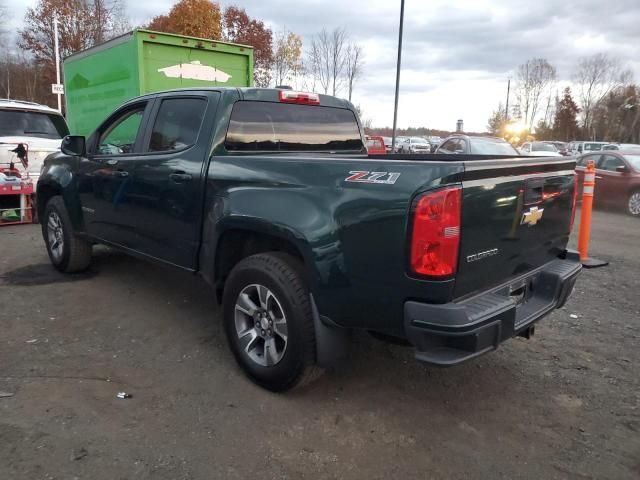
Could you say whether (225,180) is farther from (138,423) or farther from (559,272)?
(559,272)

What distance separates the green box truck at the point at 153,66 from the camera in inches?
363

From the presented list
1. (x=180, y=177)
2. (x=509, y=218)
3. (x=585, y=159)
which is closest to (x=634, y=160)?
(x=585, y=159)

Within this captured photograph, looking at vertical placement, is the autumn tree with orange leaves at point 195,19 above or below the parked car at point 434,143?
above

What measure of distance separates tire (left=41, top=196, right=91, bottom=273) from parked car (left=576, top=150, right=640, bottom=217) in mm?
11559

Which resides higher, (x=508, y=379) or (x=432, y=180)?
(x=432, y=180)

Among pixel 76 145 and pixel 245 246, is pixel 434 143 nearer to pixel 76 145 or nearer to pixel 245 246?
pixel 76 145

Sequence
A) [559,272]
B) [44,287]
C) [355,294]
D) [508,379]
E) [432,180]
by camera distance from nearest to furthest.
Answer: [432,180], [355,294], [559,272], [508,379], [44,287]

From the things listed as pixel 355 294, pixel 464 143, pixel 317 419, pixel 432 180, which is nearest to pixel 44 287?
pixel 317 419

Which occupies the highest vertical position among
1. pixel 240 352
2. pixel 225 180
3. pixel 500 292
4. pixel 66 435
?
pixel 225 180

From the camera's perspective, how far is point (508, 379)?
3.51 metres

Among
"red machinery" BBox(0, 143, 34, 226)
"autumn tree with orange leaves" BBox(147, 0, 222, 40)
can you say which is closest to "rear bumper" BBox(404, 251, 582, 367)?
"red machinery" BBox(0, 143, 34, 226)

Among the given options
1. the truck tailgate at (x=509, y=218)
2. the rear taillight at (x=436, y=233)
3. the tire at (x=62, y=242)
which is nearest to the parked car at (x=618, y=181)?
the truck tailgate at (x=509, y=218)

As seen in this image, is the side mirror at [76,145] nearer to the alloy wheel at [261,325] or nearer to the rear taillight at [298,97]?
the rear taillight at [298,97]

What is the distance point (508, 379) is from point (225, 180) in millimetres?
2323
